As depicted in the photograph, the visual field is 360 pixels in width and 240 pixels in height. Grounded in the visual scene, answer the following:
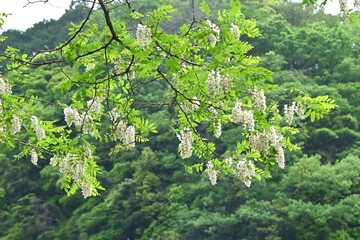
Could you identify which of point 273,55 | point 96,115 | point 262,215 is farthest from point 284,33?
point 96,115

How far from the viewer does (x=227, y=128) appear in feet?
85.5

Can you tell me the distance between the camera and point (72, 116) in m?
5.43

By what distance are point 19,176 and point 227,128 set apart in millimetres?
9515

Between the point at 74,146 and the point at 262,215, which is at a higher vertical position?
the point at 74,146

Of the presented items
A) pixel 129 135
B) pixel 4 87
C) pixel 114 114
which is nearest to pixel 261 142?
pixel 129 135

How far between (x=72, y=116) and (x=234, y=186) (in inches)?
688

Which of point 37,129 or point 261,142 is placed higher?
point 37,129

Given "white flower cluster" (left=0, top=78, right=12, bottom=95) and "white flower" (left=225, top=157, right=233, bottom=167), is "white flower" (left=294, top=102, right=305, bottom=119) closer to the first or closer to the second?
"white flower" (left=225, top=157, right=233, bottom=167)

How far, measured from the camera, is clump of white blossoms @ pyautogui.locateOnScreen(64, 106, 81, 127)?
5.41m

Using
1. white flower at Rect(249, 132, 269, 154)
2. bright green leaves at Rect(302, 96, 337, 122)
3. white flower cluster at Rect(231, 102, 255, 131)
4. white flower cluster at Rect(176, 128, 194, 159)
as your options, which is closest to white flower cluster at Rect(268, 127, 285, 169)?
white flower at Rect(249, 132, 269, 154)

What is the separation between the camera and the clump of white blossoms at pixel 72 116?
541cm

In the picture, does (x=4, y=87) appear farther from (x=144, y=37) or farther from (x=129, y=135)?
(x=144, y=37)

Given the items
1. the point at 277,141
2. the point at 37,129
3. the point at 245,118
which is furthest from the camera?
the point at 37,129

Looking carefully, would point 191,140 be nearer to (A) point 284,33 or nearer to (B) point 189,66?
(B) point 189,66
